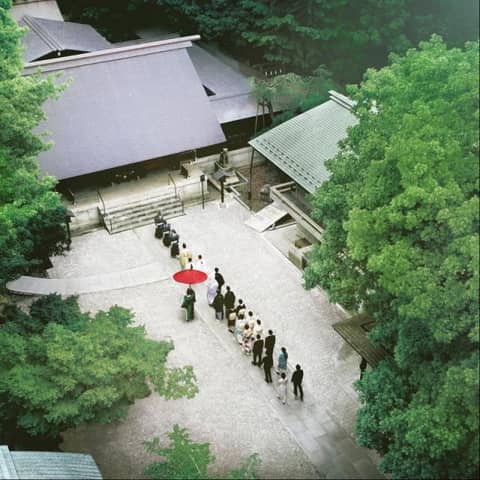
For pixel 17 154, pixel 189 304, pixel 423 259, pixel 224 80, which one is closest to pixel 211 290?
pixel 189 304

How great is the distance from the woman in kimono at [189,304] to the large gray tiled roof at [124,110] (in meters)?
8.79

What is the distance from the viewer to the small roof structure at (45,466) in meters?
15.3

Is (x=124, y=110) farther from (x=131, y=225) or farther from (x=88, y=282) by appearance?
(x=88, y=282)

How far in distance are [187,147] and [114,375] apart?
16.2m

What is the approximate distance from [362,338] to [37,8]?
112 feet

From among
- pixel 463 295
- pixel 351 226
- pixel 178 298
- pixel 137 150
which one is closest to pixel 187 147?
pixel 137 150

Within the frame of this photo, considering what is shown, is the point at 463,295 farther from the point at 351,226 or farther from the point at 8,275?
the point at 8,275

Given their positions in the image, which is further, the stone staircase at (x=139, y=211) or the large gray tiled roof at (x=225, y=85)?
the large gray tiled roof at (x=225, y=85)

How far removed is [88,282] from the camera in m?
Result: 28.1

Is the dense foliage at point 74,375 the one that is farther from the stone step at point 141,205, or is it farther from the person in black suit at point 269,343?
the stone step at point 141,205

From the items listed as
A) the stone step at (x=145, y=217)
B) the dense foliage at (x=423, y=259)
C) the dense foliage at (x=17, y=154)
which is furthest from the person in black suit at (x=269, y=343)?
the stone step at (x=145, y=217)

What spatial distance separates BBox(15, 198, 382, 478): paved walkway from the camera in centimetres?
2050

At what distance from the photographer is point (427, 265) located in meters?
15.9

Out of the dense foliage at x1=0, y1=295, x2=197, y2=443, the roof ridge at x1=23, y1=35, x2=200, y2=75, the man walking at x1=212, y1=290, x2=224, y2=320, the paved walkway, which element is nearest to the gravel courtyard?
the paved walkway
